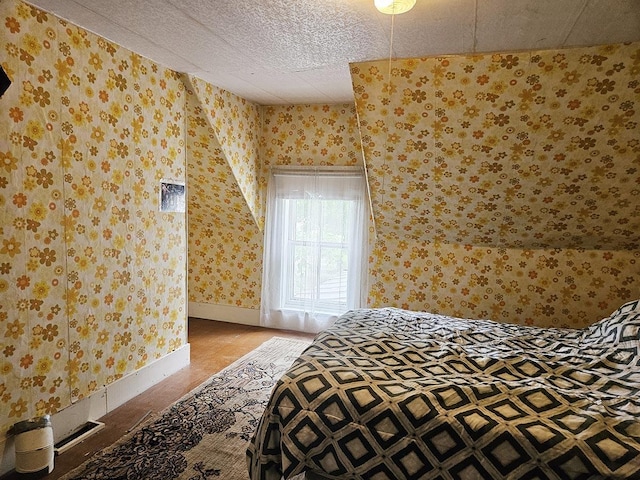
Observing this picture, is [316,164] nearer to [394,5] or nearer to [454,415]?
[394,5]

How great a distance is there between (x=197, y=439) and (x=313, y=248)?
2.31m

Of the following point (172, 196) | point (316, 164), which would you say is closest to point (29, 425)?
point (172, 196)

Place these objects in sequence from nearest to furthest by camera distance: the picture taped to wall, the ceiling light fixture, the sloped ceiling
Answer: the ceiling light fixture < the sloped ceiling < the picture taped to wall

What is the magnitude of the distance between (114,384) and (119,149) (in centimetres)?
158

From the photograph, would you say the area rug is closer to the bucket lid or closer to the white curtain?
the bucket lid

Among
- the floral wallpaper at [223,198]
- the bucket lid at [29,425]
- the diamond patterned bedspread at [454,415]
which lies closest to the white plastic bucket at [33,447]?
the bucket lid at [29,425]

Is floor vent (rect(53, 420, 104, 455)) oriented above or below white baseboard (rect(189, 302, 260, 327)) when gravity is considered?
below

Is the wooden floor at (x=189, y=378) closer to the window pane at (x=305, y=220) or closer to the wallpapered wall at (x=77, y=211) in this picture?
the wallpapered wall at (x=77, y=211)

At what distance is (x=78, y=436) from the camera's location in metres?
2.24

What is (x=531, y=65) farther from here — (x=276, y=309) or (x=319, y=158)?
(x=276, y=309)

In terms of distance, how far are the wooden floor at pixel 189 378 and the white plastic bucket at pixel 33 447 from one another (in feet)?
0.23

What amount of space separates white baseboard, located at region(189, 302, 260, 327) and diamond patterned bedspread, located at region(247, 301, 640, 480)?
2.56 metres

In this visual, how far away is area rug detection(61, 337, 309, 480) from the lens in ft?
6.45

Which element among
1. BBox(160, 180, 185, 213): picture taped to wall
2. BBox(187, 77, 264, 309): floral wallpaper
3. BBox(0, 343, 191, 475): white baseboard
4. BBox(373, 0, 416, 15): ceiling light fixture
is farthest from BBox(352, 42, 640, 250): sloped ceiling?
BBox(0, 343, 191, 475): white baseboard
